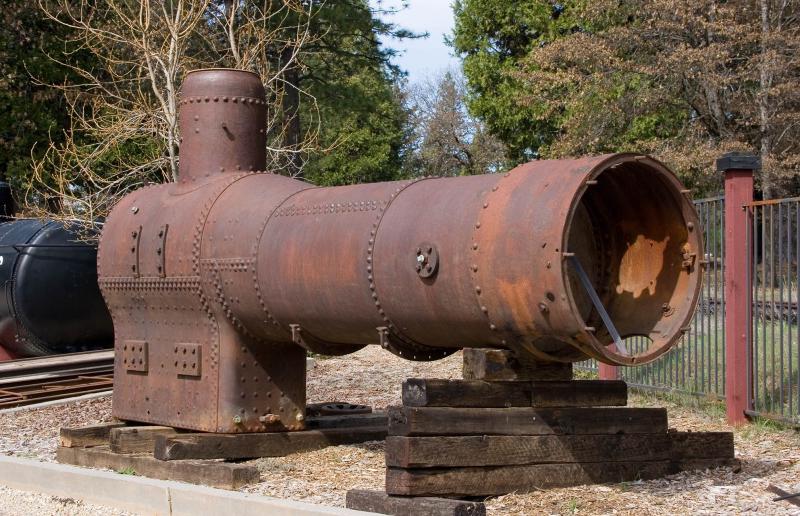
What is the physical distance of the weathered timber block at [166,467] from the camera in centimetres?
689

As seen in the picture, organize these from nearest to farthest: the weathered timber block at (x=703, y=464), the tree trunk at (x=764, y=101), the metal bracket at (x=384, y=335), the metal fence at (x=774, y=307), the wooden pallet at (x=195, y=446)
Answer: the metal bracket at (x=384, y=335) < the weathered timber block at (x=703, y=464) < the wooden pallet at (x=195, y=446) < the metal fence at (x=774, y=307) < the tree trunk at (x=764, y=101)

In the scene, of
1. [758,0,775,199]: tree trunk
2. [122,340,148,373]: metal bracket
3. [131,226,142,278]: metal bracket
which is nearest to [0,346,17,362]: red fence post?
[122,340,148,373]: metal bracket

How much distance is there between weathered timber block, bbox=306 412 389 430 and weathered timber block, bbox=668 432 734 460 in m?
2.60

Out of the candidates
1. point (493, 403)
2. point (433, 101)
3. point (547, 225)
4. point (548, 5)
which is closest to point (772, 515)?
point (493, 403)

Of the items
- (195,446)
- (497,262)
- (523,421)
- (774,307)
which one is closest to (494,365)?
(523,421)

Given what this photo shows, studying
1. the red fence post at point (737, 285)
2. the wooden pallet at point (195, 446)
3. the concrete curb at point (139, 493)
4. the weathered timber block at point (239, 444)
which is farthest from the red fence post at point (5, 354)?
the red fence post at point (737, 285)

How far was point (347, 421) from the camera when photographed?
8523 millimetres

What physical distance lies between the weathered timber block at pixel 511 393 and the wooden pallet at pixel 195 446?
5.38ft

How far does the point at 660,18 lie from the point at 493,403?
18.3 meters

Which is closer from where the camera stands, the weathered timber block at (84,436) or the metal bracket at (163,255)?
the metal bracket at (163,255)

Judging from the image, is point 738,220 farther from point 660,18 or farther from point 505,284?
point 660,18

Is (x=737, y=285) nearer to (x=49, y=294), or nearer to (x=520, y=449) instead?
(x=520, y=449)

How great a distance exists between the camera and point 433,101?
50000 mm

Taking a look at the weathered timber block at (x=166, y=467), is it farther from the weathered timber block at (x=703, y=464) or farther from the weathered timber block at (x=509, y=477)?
the weathered timber block at (x=703, y=464)
